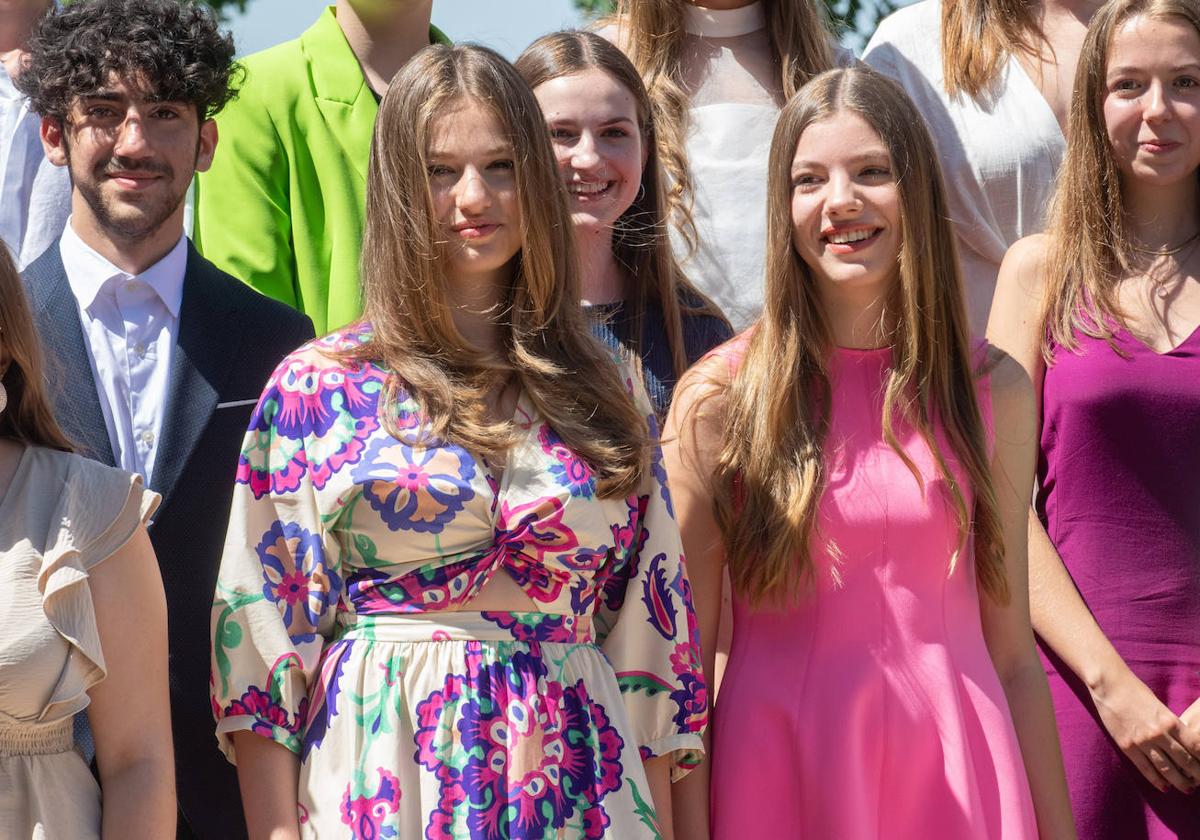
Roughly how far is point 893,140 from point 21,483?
180 centimetres

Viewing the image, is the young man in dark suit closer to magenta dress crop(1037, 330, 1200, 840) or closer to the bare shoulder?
the bare shoulder

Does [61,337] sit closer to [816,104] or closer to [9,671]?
[9,671]

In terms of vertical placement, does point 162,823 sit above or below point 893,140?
below

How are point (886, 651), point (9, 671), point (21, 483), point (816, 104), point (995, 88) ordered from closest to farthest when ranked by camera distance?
point (9, 671), point (21, 483), point (886, 651), point (816, 104), point (995, 88)

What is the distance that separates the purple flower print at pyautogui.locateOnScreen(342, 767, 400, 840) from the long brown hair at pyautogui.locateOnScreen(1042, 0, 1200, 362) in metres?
1.98

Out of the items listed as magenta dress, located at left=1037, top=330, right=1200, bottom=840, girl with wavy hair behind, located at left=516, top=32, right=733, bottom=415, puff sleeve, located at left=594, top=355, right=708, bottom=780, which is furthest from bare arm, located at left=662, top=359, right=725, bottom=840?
magenta dress, located at left=1037, top=330, right=1200, bottom=840

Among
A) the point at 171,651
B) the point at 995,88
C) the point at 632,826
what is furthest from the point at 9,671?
the point at 995,88

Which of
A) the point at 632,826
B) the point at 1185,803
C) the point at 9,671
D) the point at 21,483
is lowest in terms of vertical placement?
the point at 1185,803

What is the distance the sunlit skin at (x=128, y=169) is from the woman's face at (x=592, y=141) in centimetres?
83

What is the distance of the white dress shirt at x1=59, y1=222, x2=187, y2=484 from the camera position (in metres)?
3.73

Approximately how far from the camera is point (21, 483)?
9.90 feet

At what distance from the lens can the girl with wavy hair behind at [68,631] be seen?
9.38ft

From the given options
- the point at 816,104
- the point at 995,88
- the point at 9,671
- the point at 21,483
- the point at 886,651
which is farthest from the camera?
the point at 995,88

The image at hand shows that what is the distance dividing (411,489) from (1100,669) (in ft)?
5.53
